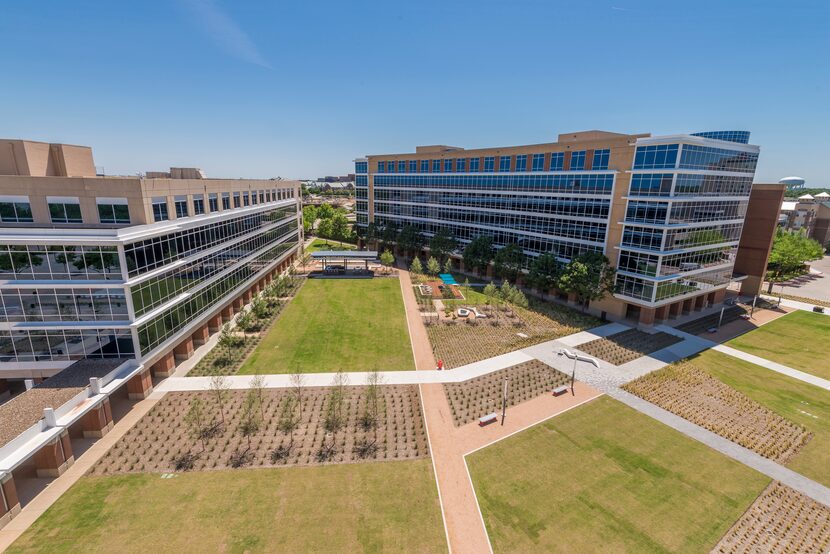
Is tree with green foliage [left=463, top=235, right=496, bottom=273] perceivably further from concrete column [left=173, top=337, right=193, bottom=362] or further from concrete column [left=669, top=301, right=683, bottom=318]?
concrete column [left=173, top=337, right=193, bottom=362]

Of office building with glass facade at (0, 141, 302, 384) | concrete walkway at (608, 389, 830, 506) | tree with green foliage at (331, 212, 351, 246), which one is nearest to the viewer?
concrete walkway at (608, 389, 830, 506)

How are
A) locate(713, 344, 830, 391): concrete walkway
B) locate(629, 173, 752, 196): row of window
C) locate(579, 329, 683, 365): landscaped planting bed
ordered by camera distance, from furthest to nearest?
locate(629, 173, 752, 196): row of window → locate(579, 329, 683, 365): landscaped planting bed → locate(713, 344, 830, 391): concrete walkway

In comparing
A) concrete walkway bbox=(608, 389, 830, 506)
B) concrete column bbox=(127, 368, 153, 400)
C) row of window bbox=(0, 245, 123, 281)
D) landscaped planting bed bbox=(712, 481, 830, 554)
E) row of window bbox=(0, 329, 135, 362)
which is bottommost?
landscaped planting bed bbox=(712, 481, 830, 554)

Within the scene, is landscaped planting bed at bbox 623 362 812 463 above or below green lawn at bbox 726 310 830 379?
below

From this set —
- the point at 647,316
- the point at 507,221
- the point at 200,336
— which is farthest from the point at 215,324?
the point at 647,316

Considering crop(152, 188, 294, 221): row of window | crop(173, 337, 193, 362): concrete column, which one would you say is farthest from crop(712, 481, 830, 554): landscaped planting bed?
crop(152, 188, 294, 221): row of window

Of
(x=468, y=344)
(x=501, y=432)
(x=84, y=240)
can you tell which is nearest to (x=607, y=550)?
(x=501, y=432)

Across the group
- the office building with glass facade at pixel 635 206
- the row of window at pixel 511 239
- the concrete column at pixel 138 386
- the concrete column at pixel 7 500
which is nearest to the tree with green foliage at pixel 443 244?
the row of window at pixel 511 239
